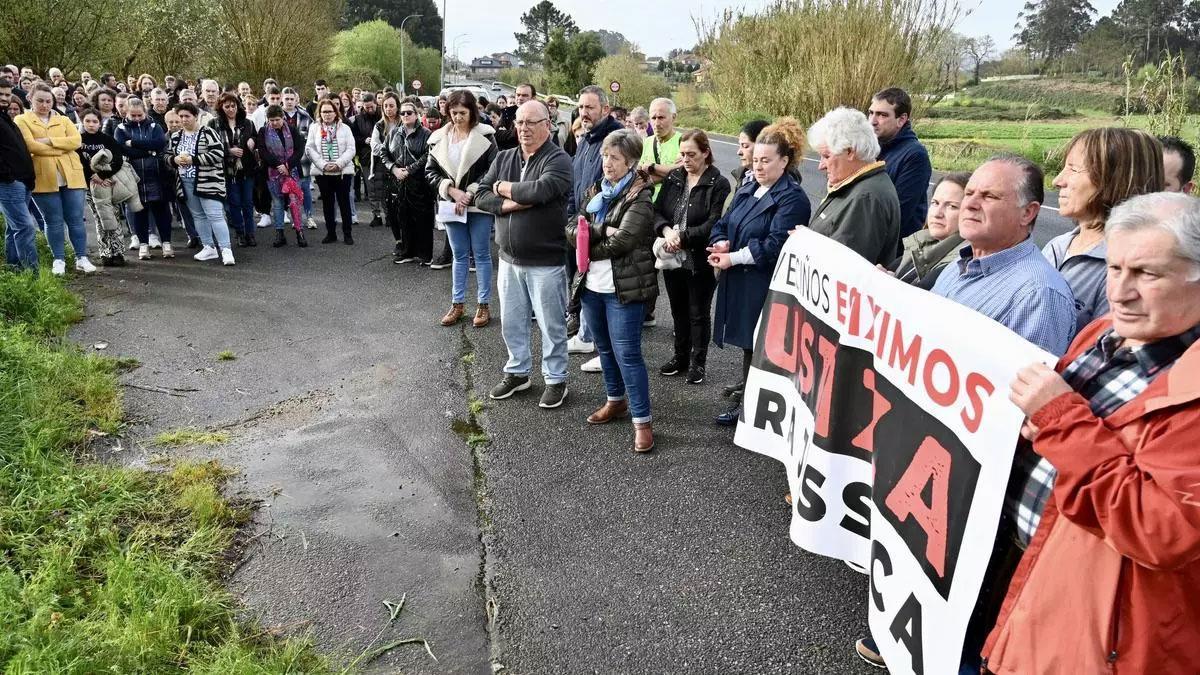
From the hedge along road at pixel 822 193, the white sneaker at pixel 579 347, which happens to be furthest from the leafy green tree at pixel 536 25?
the white sneaker at pixel 579 347

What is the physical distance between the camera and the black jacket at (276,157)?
31.9ft

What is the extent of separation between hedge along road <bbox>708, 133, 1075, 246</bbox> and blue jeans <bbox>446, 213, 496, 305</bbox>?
12.5 feet

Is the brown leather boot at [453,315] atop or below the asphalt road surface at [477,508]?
atop

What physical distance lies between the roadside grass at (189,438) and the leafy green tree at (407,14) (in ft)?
312

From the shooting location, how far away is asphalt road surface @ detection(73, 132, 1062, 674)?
9.92 feet

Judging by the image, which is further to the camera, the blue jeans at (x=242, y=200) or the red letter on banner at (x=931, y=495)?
the blue jeans at (x=242, y=200)

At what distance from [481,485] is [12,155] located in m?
6.55

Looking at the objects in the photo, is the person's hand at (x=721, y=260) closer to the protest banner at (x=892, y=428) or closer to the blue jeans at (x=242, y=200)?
the protest banner at (x=892, y=428)

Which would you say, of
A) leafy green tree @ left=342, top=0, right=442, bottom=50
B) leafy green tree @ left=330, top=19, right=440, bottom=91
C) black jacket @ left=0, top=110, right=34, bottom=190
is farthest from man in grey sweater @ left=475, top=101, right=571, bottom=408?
leafy green tree @ left=342, top=0, right=442, bottom=50

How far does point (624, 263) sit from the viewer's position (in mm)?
4480

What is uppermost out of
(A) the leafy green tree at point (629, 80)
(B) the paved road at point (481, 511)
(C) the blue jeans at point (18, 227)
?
(A) the leafy green tree at point (629, 80)

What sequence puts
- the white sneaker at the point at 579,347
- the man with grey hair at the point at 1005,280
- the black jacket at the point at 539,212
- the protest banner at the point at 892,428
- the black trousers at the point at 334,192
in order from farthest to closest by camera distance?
the black trousers at the point at 334,192
the white sneaker at the point at 579,347
the black jacket at the point at 539,212
the man with grey hair at the point at 1005,280
the protest banner at the point at 892,428

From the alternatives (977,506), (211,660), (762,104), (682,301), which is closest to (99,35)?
(762,104)

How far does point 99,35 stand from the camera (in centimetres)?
2047
